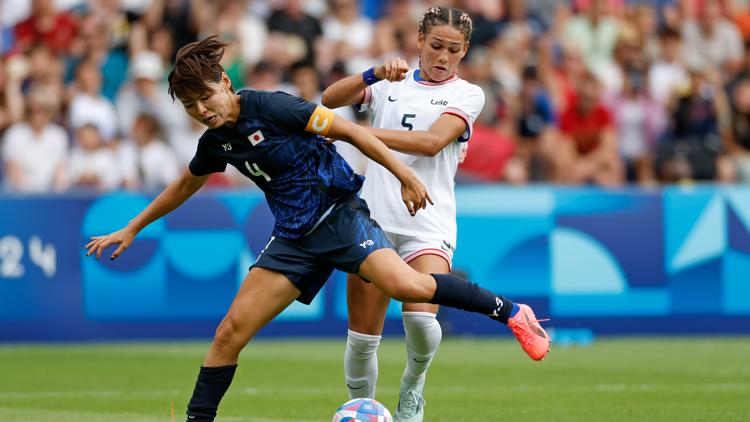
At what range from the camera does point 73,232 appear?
14250 millimetres

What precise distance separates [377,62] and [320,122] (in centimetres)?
1054

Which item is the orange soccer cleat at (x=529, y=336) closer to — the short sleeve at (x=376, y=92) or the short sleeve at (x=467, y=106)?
the short sleeve at (x=467, y=106)

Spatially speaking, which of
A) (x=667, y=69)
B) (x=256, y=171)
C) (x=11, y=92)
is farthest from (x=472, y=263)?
(x=256, y=171)

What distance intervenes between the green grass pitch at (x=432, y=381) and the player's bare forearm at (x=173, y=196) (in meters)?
1.67

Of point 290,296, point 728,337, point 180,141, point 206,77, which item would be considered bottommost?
point 728,337

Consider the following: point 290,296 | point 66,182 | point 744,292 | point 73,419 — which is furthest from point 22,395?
point 744,292

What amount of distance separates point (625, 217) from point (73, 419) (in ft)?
26.7

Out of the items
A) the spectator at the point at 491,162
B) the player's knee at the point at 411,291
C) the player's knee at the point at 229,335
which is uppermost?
the player's knee at the point at 411,291

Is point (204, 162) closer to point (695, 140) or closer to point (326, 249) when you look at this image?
point (326, 249)

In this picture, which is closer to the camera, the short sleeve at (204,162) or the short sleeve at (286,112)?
the short sleeve at (286,112)

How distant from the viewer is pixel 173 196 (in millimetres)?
7688

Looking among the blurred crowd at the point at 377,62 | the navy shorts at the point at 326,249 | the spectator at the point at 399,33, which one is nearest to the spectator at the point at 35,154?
the blurred crowd at the point at 377,62

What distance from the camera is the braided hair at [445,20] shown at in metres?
7.95

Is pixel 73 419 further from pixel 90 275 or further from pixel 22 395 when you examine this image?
pixel 90 275
